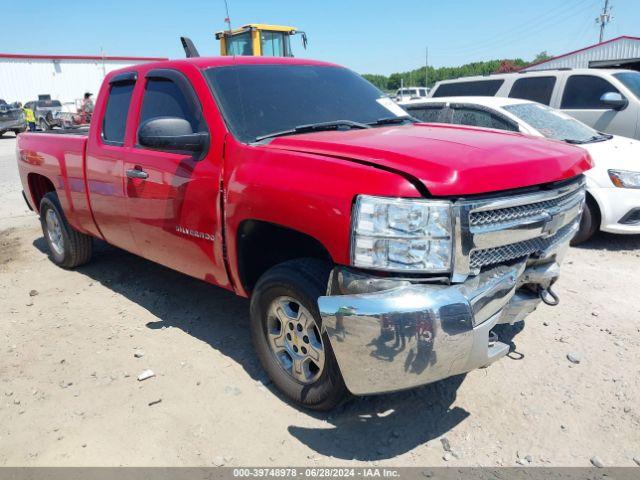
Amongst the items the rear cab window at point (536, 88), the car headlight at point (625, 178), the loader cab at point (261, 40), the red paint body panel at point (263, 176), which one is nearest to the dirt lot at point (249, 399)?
the red paint body panel at point (263, 176)

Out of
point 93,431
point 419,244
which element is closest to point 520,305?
point 419,244

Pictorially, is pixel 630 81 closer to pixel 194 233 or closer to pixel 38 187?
pixel 194 233

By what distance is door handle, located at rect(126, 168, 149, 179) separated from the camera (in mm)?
3610

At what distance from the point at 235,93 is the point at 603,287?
→ 3.54 metres

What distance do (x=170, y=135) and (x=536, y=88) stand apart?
6828mm

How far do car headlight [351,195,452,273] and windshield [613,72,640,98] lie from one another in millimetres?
7233

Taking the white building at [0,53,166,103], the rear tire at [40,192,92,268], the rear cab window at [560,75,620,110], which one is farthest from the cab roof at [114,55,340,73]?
the white building at [0,53,166,103]

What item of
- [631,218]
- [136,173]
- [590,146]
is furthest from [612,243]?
[136,173]

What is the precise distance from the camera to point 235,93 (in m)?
3.29

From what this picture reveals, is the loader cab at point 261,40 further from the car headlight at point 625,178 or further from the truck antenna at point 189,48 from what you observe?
the car headlight at point 625,178

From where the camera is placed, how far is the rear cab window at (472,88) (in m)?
8.38

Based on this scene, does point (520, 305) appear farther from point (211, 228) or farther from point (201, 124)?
point (201, 124)

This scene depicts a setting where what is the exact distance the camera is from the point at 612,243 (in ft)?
18.9

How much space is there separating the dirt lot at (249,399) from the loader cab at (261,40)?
11319mm
